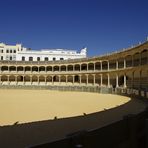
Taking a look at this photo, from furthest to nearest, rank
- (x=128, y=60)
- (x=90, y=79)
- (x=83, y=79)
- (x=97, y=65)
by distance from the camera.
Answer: (x=83, y=79) → (x=90, y=79) → (x=97, y=65) → (x=128, y=60)

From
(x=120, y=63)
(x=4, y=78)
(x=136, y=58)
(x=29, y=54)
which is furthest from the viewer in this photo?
(x=29, y=54)

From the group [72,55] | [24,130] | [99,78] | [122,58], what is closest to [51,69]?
[72,55]

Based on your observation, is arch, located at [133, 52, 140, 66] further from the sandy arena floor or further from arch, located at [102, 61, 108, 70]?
the sandy arena floor

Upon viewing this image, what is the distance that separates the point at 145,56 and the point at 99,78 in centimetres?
1682

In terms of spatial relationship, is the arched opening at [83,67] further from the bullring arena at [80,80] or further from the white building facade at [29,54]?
the white building facade at [29,54]

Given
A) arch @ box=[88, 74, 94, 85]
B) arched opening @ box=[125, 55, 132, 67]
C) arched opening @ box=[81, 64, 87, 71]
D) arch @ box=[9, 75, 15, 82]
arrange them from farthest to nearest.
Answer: arch @ box=[9, 75, 15, 82] → arched opening @ box=[81, 64, 87, 71] → arch @ box=[88, 74, 94, 85] → arched opening @ box=[125, 55, 132, 67]

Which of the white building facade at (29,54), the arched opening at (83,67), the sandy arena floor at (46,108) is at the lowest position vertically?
the sandy arena floor at (46,108)

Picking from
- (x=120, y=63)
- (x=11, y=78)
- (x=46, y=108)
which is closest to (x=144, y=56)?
(x=120, y=63)

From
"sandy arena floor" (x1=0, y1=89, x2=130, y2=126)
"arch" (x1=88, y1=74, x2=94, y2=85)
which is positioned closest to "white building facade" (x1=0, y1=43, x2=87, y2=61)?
"arch" (x1=88, y1=74, x2=94, y2=85)

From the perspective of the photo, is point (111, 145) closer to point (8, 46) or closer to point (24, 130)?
point (24, 130)

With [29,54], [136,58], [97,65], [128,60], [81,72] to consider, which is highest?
[29,54]

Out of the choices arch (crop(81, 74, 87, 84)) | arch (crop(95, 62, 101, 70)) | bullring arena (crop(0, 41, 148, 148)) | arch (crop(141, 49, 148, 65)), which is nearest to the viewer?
bullring arena (crop(0, 41, 148, 148))

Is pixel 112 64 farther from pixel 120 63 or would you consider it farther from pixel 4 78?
pixel 4 78

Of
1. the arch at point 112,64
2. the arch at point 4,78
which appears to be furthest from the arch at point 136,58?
the arch at point 4,78
